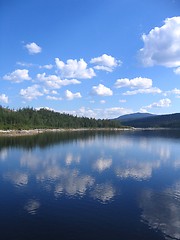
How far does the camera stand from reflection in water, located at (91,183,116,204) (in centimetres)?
3387

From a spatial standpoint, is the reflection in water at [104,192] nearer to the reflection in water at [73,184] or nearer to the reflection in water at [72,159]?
the reflection in water at [73,184]

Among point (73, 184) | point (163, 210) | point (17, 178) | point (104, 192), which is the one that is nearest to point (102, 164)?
point (73, 184)

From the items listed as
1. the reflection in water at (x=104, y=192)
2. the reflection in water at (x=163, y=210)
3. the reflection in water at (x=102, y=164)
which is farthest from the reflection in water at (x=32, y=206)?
the reflection in water at (x=102, y=164)

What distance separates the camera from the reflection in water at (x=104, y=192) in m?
33.9

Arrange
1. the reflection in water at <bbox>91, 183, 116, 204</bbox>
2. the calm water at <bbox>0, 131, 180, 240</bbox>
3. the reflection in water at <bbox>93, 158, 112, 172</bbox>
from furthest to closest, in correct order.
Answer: the reflection in water at <bbox>93, 158, 112, 172</bbox> → the reflection in water at <bbox>91, 183, 116, 204</bbox> → the calm water at <bbox>0, 131, 180, 240</bbox>

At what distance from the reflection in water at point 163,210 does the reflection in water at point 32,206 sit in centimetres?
1080

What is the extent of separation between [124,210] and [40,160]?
35473mm

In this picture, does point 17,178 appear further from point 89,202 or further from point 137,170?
point 137,170

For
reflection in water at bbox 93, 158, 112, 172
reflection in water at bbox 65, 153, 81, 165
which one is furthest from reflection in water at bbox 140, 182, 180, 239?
reflection in water at bbox 65, 153, 81, 165

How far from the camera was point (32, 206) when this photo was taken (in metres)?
31.3

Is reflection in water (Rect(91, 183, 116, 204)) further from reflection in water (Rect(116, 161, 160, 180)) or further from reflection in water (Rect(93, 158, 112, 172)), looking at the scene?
reflection in water (Rect(93, 158, 112, 172))

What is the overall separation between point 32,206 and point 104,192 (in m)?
9.75

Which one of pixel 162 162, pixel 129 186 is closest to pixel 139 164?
pixel 162 162

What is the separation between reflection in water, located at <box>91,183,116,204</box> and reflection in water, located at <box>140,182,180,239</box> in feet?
12.2
